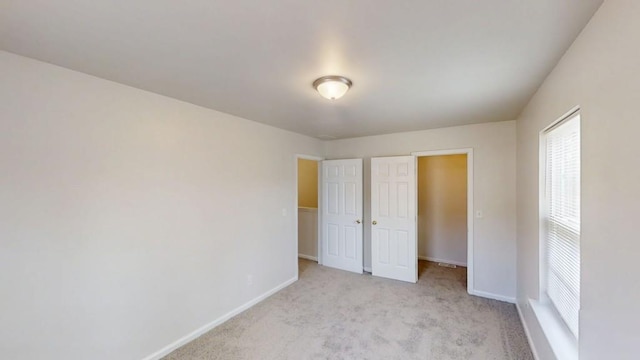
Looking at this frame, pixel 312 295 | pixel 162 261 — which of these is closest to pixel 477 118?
pixel 312 295

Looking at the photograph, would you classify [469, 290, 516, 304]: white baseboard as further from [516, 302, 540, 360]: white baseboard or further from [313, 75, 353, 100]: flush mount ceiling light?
[313, 75, 353, 100]: flush mount ceiling light

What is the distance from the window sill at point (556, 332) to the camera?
5.56 ft

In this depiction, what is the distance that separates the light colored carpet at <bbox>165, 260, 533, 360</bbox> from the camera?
244cm

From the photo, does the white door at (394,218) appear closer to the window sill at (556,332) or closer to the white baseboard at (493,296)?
the white baseboard at (493,296)

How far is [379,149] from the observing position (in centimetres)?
445

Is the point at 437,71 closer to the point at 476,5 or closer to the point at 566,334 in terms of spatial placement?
the point at 476,5

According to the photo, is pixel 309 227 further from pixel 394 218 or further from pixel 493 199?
pixel 493 199

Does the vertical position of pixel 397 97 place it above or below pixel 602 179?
above

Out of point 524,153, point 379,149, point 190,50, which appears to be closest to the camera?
point 190,50

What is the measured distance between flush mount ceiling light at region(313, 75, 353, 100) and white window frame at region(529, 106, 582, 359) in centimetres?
143

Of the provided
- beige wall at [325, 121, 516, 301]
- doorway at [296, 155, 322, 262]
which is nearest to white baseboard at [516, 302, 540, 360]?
beige wall at [325, 121, 516, 301]

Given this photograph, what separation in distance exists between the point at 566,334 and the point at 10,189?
3.81m

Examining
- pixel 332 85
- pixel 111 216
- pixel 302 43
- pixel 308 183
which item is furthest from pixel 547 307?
pixel 308 183

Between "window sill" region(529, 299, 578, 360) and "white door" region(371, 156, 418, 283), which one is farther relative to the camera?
"white door" region(371, 156, 418, 283)
